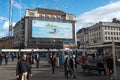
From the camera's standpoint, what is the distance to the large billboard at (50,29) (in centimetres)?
10312

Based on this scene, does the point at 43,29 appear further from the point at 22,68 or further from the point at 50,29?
the point at 22,68

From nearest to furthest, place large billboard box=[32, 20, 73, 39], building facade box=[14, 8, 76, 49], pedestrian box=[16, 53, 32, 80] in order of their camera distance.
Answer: pedestrian box=[16, 53, 32, 80] → large billboard box=[32, 20, 73, 39] → building facade box=[14, 8, 76, 49]

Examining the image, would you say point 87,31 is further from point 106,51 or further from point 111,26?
point 106,51

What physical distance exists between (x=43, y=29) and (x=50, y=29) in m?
3.54

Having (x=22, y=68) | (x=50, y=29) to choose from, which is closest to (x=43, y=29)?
Answer: (x=50, y=29)

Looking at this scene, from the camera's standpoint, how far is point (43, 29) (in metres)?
103

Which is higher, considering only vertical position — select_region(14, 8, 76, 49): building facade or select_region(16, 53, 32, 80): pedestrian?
select_region(14, 8, 76, 49): building facade

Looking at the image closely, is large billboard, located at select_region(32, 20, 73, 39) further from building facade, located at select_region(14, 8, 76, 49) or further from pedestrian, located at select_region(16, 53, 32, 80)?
pedestrian, located at select_region(16, 53, 32, 80)

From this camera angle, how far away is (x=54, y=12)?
127875mm

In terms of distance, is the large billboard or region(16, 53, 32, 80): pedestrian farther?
the large billboard

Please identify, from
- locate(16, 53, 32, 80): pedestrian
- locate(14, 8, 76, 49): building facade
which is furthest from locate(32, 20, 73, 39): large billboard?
locate(16, 53, 32, 80): pedestrian

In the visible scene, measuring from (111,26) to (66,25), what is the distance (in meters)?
31.4

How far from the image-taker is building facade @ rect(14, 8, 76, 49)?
105 m

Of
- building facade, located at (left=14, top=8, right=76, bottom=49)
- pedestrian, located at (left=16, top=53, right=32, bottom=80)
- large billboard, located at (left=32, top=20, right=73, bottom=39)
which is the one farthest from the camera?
building facade, located at (left=14, top=8, right=76, bottom=49)
